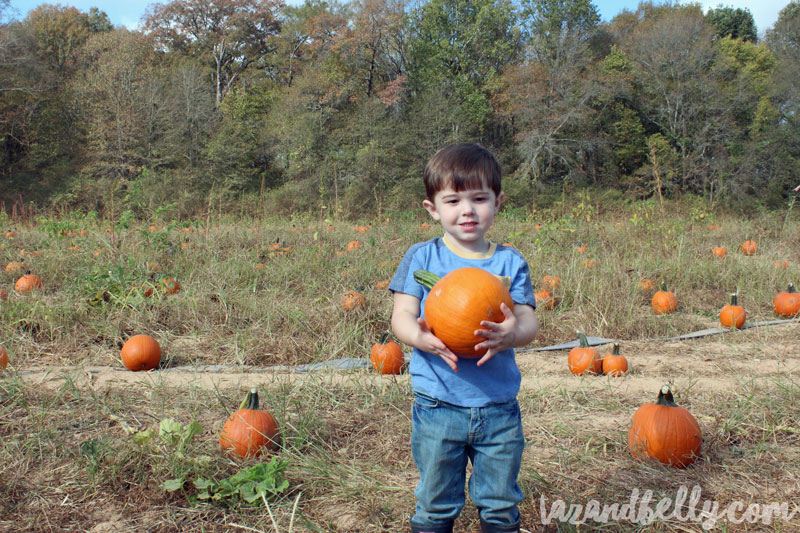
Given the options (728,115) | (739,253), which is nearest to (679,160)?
(728,115)

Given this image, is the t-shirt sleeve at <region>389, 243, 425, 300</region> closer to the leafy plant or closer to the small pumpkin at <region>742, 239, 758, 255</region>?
the leafy plant

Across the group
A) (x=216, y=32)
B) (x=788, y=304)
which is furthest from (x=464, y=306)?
(x=216, y=32)

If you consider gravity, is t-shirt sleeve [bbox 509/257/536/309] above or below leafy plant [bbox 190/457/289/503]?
A: above

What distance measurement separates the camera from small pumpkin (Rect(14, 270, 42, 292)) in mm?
5078

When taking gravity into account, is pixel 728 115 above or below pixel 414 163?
above

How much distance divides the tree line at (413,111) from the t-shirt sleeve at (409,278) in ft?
58.1

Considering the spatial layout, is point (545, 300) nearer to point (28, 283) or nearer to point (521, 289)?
point (521, 289)

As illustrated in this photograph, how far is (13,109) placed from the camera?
78.0ft

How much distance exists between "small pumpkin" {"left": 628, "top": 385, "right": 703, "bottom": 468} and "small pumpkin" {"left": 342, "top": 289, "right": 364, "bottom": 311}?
2.68m

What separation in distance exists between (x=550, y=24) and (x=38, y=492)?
28884 millimetres

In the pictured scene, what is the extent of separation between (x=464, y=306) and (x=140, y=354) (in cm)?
299

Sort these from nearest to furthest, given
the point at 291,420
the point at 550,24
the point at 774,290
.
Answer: the point at 291,420, the point at 774,290, the point at 550,24

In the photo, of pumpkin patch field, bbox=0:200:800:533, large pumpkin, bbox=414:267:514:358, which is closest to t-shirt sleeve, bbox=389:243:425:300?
large pumpkin, bbox=414:267:514:358

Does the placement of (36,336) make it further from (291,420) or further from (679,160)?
(679,160)
